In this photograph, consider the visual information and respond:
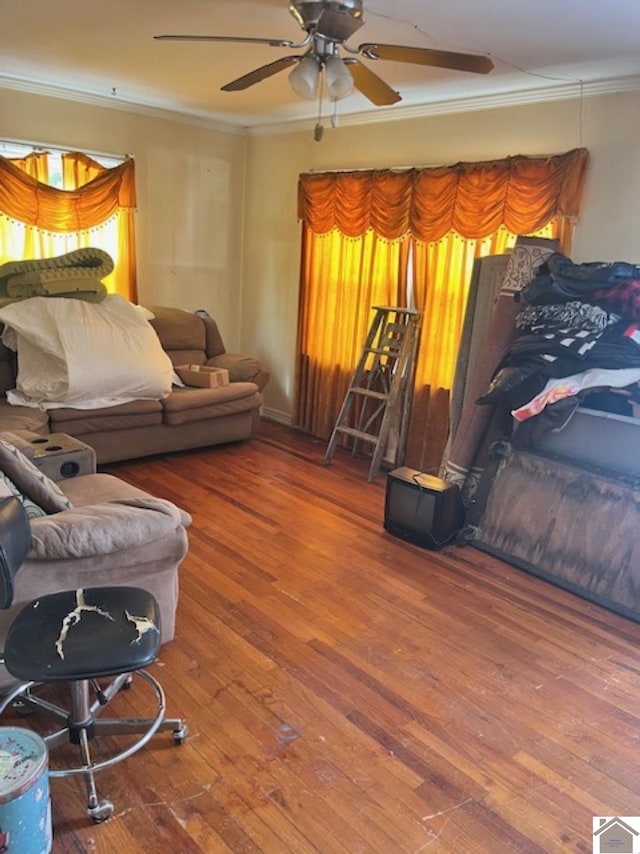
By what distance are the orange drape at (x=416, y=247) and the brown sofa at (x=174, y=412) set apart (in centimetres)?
58

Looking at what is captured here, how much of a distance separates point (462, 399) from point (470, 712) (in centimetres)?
208

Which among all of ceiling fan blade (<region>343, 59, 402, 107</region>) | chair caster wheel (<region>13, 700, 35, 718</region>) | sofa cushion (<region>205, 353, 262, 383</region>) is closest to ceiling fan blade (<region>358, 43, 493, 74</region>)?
ceiling fan blade (<region>343, 59, 402, 107</region>)

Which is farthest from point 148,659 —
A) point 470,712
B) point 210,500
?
point 210,500

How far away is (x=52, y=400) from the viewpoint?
13.6 ft

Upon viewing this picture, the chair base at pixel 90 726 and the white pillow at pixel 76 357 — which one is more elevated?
the white pillow at pixel 76 357

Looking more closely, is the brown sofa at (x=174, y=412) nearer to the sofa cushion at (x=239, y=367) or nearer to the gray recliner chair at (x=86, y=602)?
the sofa cushion at (x=239, y=367)

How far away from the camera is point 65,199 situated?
4668 mm

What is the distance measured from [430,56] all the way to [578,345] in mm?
1432

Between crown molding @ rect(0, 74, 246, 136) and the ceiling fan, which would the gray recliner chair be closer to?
the ceiling fan

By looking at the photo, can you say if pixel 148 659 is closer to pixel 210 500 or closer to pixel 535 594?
pixel 535 594

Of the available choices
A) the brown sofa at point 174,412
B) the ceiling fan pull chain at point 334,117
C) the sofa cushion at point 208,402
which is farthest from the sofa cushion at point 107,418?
the ceiling fan pull chain at point 334,117

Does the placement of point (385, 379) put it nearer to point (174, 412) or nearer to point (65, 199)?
point (174, 412)

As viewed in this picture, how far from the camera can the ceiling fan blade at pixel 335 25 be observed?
2.34 m

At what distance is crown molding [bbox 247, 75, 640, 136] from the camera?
343cm
